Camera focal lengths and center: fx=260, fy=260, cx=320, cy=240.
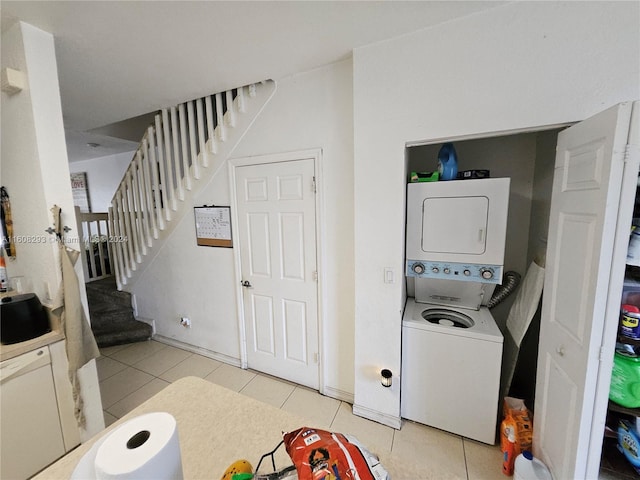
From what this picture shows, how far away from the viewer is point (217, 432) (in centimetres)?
85

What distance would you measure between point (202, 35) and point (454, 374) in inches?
105

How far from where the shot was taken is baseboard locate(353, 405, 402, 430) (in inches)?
75.3

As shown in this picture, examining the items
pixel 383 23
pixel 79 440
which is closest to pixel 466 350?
pixel 383 23

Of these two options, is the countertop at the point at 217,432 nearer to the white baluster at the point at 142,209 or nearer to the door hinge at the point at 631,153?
the door hinge at the point at 631,153

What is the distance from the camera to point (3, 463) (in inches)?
55.3

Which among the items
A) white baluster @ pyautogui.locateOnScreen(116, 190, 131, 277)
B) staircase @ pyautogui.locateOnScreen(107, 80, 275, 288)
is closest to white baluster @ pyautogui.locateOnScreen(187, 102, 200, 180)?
staircase @ pyautogui.locateOnScreen(107, 80, 275, 288)

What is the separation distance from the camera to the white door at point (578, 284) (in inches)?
40.4

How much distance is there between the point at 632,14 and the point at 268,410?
227 centimetres

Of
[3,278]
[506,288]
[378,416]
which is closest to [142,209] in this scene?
[3,278]

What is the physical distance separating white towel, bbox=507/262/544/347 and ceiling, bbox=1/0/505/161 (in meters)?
1.61

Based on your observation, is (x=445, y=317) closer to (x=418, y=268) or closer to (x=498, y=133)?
(x=418, y=268)

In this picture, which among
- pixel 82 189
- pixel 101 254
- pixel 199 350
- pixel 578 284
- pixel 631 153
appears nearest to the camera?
pixel 631 153

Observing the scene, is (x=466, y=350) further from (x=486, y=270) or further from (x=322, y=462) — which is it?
(x=322, y=462)

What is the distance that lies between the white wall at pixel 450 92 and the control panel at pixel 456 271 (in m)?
0.17
